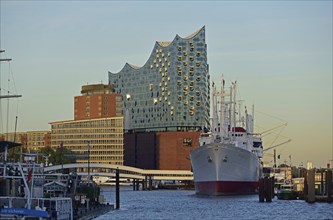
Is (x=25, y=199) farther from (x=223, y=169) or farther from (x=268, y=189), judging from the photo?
(x=223, y=169)

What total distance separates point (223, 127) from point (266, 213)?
65889 mm

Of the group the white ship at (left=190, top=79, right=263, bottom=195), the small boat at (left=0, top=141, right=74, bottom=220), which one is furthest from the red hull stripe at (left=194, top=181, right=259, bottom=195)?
the small boat at (left=0, top=141, right=74, bottom=220)

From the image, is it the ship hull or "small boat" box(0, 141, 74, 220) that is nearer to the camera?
"small boat" box(0, 141, 74, 220)

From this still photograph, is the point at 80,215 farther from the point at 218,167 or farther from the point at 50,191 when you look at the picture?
the point at 218,167

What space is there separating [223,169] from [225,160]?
163 cm

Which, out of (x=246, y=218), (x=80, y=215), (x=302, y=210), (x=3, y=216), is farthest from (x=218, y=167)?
(x=3, y=216)

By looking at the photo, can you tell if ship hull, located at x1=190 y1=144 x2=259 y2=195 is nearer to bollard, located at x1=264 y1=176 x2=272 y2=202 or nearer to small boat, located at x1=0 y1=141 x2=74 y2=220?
bollard, located at x1=264 y1=176 x2=272 y2=202

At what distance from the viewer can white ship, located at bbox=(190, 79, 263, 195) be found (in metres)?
139

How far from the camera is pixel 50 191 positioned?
8644 cm

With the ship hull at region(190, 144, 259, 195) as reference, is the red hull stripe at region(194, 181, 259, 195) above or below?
below

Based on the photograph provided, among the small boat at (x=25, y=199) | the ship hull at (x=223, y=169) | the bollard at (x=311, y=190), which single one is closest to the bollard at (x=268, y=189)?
the bollard at (x=311, y=190)

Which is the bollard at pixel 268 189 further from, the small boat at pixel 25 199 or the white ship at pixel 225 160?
the small boat at pixel 25 199

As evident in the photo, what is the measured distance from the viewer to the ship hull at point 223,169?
139 meters

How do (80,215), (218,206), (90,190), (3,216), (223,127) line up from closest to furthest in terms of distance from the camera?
(3,216) < (80,215) < (90,190) < (218,206) < (223,127)
